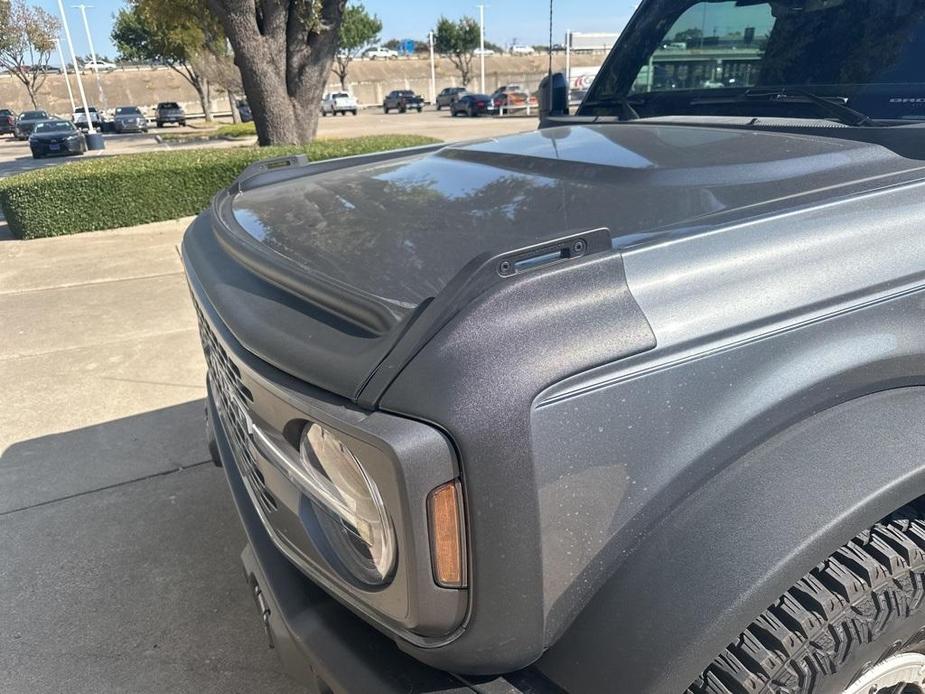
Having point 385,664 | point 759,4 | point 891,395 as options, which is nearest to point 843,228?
point 891,395

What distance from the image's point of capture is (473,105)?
4200 centimetres

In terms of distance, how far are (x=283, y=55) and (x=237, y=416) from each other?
10824 mm

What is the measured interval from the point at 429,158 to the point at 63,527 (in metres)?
2.32

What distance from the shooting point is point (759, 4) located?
2.67m

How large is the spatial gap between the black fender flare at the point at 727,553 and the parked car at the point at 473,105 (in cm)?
4268

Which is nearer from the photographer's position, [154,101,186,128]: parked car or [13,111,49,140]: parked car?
[13,111,49,140]: parked car

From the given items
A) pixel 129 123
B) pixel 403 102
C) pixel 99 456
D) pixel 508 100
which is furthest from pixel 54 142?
pixel 403 102

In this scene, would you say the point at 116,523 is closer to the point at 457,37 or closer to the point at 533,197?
the point at 533,197

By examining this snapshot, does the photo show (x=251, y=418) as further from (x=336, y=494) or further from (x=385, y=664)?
(x=385, y=664)

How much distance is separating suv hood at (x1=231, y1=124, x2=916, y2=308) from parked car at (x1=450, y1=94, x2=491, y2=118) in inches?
1631

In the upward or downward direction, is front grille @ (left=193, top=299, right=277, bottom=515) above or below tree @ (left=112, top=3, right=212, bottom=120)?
below

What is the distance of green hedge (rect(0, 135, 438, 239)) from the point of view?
928 cm

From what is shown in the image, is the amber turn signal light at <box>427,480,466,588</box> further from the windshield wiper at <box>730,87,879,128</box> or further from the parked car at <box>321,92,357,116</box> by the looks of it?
the parked car at <box>321,92,357,116</box>

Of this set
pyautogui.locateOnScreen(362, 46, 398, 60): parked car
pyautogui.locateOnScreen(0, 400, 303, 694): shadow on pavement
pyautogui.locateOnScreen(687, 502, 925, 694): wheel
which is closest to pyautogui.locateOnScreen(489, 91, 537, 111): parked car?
pyautogui.locateOnScreen(0, 400, 303, 694): shadow on pavement
